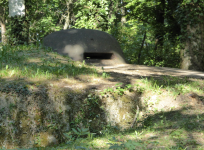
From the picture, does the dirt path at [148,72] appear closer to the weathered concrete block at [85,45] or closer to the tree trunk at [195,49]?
the weathered concrete block at [85,45]

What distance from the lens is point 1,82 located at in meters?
4.38

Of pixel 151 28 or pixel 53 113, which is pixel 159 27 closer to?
pixel 151 28

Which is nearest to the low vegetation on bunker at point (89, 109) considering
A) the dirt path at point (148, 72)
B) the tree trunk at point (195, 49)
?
the dirt path at point (148, 72)

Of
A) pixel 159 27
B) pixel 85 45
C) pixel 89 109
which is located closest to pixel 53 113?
pixel 89 109

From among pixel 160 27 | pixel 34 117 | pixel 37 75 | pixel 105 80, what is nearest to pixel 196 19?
pixel 160 27

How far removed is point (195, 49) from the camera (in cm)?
932

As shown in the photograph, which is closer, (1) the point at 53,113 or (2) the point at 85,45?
(1) the point at 53,113

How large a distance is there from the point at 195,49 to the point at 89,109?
265 inches

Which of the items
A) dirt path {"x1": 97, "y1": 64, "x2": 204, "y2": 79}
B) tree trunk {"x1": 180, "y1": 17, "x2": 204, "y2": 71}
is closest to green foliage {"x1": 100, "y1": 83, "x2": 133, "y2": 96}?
dirt path {"x1": 97, "y1": 64, "x2": 204, "y2": 79}

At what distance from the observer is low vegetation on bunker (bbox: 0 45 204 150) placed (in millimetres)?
3557

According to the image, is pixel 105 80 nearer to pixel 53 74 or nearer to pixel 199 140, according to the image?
pixel 53 74

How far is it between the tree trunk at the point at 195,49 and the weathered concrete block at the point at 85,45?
9.37ft

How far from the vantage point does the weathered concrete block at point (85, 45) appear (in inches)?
339

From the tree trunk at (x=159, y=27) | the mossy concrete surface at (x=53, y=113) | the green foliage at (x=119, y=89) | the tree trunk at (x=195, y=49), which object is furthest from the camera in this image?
the tree trunk at (x=159, y=27)
